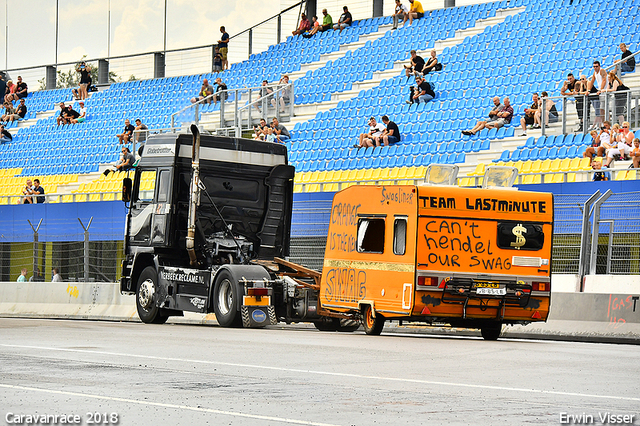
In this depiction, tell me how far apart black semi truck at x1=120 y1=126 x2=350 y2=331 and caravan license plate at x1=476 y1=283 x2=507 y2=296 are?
284 centimetres

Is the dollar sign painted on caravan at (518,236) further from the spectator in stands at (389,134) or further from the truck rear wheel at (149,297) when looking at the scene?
the spectator in stands at (389,134)

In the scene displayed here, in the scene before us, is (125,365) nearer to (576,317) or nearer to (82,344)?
(82,344)

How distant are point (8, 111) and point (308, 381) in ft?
138

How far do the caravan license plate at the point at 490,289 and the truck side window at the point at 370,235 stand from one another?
64.5 inches

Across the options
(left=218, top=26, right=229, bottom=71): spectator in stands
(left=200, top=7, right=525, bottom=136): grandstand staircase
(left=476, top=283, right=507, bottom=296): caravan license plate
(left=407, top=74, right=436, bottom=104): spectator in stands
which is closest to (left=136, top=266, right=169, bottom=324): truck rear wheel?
(left=476, top=283, right=507, bottom=296): caravan license plate

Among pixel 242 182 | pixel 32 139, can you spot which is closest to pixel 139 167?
pixel 242 182

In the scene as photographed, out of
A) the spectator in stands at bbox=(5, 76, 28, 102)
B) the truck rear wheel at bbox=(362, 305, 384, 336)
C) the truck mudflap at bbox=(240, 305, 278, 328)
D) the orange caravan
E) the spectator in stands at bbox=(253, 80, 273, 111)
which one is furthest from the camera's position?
the spectator in stands at bbox=(5, 76, 28, 102)

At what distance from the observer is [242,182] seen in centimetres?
1933

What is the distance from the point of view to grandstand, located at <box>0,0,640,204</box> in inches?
1048

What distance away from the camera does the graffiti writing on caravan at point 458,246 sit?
15.4 m

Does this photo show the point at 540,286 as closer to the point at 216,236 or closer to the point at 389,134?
the point at 216,236

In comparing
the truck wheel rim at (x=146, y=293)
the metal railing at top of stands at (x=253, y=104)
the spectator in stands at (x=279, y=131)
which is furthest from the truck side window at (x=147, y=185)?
the metal railing at top of stands at (x=253, y=104)

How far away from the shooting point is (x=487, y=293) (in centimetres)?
1559

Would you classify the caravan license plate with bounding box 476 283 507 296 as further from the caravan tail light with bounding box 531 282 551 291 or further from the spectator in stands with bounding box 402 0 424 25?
the spectator in stands with bounding box 402 0 424 25
